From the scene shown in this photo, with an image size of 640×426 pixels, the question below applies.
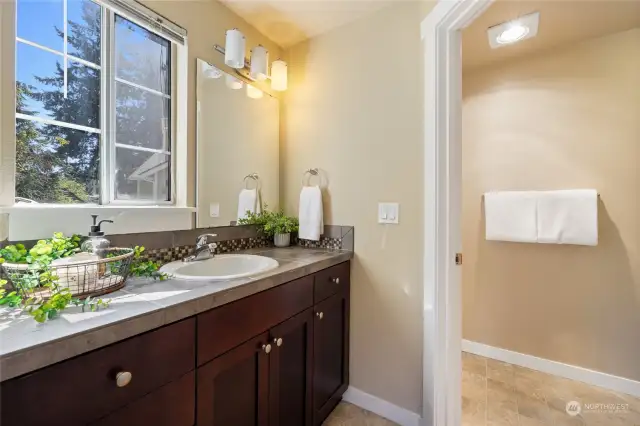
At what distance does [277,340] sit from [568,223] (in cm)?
200

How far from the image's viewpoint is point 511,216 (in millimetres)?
2055

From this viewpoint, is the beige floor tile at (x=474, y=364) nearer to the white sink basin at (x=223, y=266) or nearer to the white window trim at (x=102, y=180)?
the white sink basin at (x=223, y=266)

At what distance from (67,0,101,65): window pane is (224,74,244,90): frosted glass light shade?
1.99 feet

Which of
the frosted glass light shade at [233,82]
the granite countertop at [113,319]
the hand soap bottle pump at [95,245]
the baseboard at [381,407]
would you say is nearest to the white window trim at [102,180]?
the hand soap bottle pump at [95,245]

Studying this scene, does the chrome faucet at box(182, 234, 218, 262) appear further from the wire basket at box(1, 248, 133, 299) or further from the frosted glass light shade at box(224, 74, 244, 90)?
the frosted glass light shade at box(224, 74, 244, 90)

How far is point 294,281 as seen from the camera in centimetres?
124

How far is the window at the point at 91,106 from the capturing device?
103 centimetres

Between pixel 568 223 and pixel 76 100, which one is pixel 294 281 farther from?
pixel 568 223

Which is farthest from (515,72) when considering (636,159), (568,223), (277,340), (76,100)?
(76,100)

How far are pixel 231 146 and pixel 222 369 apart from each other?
48.9 inches

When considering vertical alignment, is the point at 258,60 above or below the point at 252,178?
above

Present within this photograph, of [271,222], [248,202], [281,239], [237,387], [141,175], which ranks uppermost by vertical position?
[141,175]

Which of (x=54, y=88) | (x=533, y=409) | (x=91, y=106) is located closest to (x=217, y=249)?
(x=91, y=106)

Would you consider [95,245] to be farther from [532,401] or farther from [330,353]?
[532,401]
